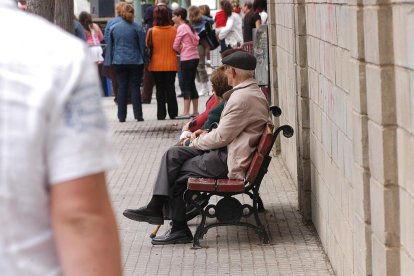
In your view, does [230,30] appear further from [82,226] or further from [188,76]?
[82,226]

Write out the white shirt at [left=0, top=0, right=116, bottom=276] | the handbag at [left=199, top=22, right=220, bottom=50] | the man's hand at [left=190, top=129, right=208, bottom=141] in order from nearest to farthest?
1. the white shirt at [left=0, top=0, right=116, bottom=276]
2. the man's hand at [left=190, top=129, right=208, bottom=141]
3. the handbag at [left=199, top=22, right=220, bottom=50]

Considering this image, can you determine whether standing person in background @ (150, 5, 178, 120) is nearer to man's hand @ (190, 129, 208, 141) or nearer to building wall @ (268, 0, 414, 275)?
man's hand @ (190, 129, 208, 141)

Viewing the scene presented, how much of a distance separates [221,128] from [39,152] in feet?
20.7

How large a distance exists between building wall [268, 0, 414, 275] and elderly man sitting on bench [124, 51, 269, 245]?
0.46 metres

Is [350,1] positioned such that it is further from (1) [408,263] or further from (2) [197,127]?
(2) [197,127]

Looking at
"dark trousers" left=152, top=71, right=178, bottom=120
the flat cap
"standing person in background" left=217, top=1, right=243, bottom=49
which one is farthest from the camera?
"standing person in background" left=217, top=1, right=243, bottom=49

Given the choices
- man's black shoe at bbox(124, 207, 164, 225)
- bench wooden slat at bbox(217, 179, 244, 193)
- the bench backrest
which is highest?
the bench backrest

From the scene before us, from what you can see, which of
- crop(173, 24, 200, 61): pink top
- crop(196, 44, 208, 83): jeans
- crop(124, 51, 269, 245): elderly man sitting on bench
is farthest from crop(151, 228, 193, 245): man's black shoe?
crop(196, 44, 208, 83): jeans

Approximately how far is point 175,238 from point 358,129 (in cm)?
324

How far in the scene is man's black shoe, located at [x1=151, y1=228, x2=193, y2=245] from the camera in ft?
27.5

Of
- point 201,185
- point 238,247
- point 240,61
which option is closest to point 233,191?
point 201,185

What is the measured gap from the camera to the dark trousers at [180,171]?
8.23 metres

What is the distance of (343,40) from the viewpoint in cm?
607

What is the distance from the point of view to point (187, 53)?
1770 centimetres
